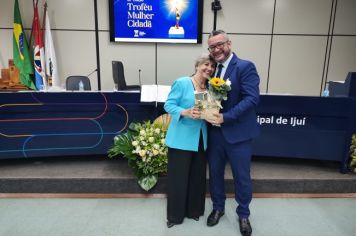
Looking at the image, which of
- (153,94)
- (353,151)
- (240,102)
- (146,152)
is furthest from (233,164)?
(353,151)

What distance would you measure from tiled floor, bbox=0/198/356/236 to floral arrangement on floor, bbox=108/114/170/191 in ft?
0.74

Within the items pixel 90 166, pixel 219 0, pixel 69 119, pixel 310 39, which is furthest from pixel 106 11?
pixel 310 39

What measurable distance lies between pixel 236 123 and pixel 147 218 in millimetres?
1088

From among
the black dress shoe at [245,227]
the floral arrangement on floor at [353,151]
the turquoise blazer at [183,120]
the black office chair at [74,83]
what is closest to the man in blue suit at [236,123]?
the black dress shoe at [245,227]

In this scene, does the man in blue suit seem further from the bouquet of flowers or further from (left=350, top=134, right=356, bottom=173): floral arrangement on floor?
(left=350, top=134, right=356, bottom=173): floral arrangement on floor

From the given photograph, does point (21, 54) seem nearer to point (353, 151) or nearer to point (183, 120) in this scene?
point (183, 120)

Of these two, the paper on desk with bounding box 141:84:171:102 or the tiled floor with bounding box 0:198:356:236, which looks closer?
the tiled floor with bounding box 0:198:356:236

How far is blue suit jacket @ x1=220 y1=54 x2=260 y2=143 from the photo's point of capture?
1.79 metres

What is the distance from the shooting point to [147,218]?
2.22 meters

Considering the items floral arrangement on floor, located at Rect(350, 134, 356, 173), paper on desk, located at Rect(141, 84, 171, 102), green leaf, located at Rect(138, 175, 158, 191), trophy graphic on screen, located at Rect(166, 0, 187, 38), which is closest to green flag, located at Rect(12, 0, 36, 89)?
trophy graphic on screen, located at Rect(166, 0, 187, 38)

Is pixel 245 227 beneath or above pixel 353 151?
beneath

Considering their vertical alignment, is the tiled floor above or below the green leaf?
below

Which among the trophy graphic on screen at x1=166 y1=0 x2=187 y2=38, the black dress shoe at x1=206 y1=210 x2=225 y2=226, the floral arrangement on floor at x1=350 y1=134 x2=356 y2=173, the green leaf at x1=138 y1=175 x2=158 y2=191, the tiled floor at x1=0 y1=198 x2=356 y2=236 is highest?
the trophy graphic on screen at x1=166 y1=0 x2=187 y2=38

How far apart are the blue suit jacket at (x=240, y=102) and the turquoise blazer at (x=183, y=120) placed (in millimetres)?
205
